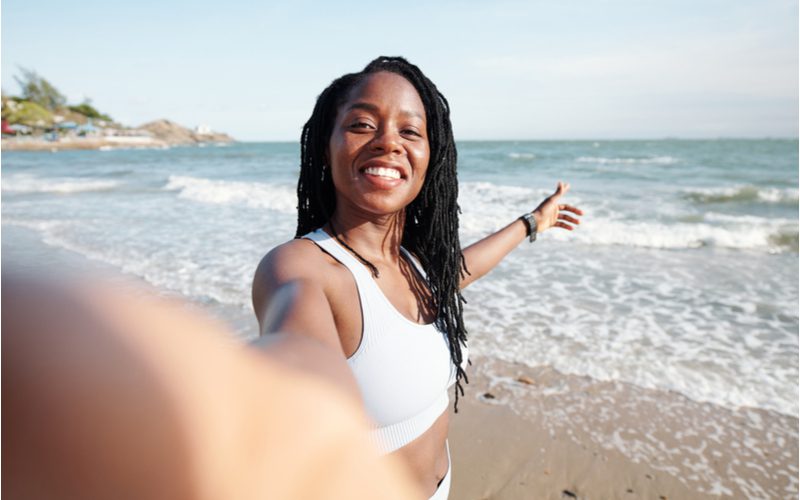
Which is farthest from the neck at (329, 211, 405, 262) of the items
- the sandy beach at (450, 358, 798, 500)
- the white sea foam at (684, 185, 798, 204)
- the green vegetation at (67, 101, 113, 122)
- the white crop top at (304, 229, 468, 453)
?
the green vegetation at (67, 101, 113, 122)

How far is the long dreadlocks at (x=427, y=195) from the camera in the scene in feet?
6.41

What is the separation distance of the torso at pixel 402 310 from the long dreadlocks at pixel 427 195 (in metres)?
0.09

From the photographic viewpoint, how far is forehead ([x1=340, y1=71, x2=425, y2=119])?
1810mm

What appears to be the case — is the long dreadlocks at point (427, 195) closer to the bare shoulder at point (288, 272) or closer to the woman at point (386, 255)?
the woman at point (386, 255)

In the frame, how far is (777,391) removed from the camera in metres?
4.21

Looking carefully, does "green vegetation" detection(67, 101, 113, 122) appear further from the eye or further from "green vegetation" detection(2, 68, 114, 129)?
the eye

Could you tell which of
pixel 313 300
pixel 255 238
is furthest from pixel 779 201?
pixel 313 300

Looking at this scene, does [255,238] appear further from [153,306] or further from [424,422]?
[153,306]

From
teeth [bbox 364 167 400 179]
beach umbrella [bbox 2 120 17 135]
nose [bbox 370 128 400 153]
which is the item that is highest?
beach umbrella [bbox 2 120 17 135]

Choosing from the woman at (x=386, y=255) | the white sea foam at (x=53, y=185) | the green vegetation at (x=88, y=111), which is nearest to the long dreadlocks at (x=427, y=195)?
the woman at (x=386, y=255)

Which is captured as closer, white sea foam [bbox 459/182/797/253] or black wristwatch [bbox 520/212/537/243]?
black wristwatch [bbox 520/212/537/243]

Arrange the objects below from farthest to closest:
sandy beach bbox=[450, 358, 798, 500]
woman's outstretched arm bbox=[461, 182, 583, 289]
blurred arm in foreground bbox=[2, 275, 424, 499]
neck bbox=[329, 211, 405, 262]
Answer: sandy beach bbox=[450, 358, 798, 500] < woman's outstretched arm bbox=[461, 182, 583, 289] < neck bbox=[329, 211, 405, 262] < blurred arm in foreground bbox=[2, 275, 424, 499]

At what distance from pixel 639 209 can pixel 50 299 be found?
14826mm

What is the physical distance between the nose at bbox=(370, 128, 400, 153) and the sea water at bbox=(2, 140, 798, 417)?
1.05 metres
